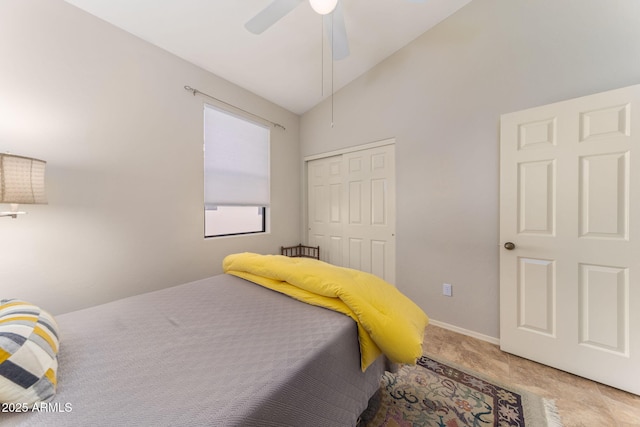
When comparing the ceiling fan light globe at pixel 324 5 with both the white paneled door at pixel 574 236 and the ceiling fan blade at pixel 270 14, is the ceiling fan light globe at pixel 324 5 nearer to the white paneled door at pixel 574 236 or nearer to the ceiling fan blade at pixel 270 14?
the ceiling fan blade at pixel 270 14

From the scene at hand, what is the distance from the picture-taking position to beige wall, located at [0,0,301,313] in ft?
4.73

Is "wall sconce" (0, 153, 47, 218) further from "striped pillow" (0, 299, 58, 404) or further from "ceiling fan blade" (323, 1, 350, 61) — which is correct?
"ceiling fan blade" (323, 1, 350, 61)

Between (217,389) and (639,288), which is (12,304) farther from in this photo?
(639,288)

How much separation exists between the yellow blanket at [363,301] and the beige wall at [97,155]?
114cm

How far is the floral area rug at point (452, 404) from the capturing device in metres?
1.28

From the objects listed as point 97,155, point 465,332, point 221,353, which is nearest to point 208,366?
point 221,353

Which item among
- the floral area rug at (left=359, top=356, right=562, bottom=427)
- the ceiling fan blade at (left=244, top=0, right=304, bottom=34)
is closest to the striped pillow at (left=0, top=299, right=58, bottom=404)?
the floral area rug at (left=359, top=356, right=562, bottom=427)

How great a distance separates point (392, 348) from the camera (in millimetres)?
1049

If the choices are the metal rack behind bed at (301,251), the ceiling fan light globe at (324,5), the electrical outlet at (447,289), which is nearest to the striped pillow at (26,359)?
the ceiling fan light globe at (324,5)

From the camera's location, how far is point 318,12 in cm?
152

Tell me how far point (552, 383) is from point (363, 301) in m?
1.64

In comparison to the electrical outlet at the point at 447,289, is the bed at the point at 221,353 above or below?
above

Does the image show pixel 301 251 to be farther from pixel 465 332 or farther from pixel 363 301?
pixel 363 301

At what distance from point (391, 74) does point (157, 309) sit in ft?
9.99
